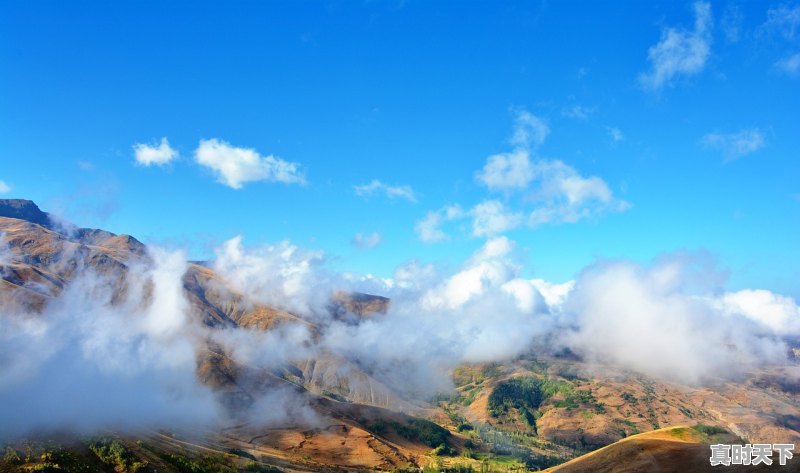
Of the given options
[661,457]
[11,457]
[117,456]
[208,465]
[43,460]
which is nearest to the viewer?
[661,457]

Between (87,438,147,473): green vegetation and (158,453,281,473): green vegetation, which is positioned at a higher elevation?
(87,438,147,473): green vegetation

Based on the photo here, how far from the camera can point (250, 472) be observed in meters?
149

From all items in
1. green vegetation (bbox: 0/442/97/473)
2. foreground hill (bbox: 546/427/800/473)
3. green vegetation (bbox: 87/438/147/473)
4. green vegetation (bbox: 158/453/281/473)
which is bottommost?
green vegetation (bbox: 158/453/281/473)

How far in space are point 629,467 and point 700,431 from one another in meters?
45.7

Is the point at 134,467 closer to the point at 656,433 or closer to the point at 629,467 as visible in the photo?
the point at 629,467

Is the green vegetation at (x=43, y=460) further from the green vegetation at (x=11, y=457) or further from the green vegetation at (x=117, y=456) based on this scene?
the green vegetation at (x=117, y=456)

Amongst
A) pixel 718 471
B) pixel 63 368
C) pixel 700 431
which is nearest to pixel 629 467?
pixel 718 471

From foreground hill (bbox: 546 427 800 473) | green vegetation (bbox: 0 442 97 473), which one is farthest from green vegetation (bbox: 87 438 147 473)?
foreground hill (bbox: 546 427 800 473)

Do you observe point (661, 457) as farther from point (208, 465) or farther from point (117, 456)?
point (117, 456)

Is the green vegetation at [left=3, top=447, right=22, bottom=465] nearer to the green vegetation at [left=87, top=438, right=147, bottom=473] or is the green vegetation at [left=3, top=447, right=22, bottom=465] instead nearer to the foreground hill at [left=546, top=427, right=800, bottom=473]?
the green vegetation at [left=87, top=438, right=147, bottom=473]

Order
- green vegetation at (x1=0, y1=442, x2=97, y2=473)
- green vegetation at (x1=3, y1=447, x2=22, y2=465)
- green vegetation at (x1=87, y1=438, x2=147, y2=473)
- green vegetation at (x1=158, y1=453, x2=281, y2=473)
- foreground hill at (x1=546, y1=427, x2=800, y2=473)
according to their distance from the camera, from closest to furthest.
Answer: foreground hill at (x1=546, y1=427, x2=800, y2=473) → green vegetation at (x1=0, y1=442, x2=97, y2=473) → green vegetation at (x1=3, y1=447, x2=22, y2=465) → green vegetation at (x1=87, y1=438, x2=147, y2=473) → green vegetation at (x1=158, y1=453, x2=281, y2=473)

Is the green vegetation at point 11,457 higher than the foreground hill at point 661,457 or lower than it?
lower

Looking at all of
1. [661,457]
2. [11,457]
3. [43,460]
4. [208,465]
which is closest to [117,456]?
[43,460]

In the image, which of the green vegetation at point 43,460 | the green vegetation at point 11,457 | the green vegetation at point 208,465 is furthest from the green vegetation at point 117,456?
the green vegetation at point 11,457
